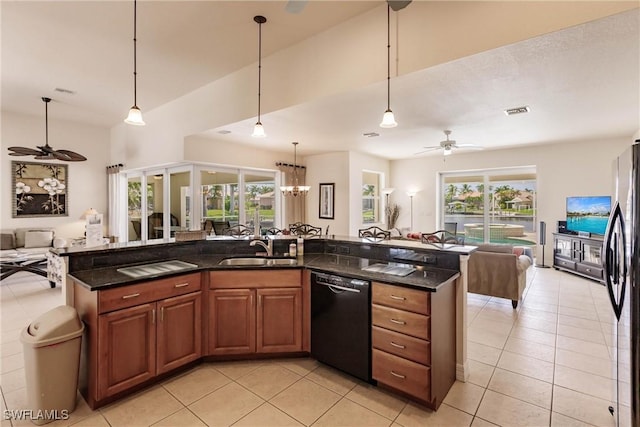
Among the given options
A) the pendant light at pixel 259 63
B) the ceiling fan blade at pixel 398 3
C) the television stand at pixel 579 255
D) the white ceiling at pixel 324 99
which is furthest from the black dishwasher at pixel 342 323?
the television stand at pixel 579 255

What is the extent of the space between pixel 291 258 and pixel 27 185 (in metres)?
7.03

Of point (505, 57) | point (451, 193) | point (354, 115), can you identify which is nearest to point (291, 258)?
point (354, 115)

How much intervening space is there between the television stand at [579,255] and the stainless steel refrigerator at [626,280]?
4436 millimetres

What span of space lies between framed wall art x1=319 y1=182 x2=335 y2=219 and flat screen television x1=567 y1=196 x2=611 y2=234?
5.17 metres

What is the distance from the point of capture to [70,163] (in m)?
7.17

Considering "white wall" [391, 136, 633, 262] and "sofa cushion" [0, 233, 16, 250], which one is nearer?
"sofa cushion" [0, 233, 16, 250]

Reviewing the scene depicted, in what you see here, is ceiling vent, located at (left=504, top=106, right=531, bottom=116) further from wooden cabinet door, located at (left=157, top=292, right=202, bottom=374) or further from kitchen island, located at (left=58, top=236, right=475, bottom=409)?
wooden cabinet door, located at (left=157, top=292, right=202, bottom=374)

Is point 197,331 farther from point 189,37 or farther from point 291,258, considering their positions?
point 189,37

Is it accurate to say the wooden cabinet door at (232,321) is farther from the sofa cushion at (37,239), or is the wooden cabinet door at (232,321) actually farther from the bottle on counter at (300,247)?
the sofa cushion at (37,239)

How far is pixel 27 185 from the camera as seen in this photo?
6.57 meters

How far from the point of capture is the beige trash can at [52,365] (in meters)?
1.99

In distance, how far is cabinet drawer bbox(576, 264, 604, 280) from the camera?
5.33 metres

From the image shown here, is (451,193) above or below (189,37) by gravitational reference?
below

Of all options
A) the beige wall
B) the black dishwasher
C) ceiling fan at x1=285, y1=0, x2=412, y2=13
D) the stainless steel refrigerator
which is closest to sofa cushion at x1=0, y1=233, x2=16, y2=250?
the beige wall
